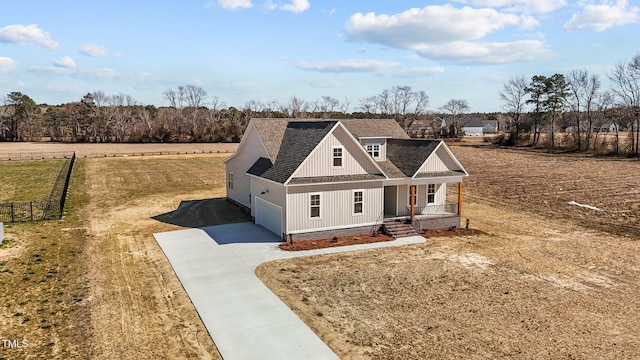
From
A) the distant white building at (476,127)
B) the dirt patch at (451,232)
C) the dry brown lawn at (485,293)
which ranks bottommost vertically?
the dry brown lawn at (485,293)

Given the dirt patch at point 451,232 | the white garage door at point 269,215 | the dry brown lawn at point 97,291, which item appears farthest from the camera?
the dirt patch at point 451,232

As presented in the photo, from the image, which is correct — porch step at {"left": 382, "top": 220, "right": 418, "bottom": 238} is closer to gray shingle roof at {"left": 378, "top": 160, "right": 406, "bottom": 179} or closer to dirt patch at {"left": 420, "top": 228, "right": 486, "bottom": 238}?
dirt patch at {"left": 420, "top": 228, "right": 486, "bottom": 238}

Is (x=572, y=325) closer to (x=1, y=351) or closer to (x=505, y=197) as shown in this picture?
(x=1, y=351)

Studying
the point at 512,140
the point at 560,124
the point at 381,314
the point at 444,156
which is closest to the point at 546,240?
the point at 444,156

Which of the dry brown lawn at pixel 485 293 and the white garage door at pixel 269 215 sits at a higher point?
the white garage door at pixel 269 215

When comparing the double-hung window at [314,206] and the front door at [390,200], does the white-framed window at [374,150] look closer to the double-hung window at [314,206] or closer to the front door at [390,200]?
the front door at [390,200]

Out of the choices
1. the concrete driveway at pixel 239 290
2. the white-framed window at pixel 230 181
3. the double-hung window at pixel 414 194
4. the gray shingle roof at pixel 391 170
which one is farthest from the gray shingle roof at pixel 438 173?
the white-framed window at pixel 230 181

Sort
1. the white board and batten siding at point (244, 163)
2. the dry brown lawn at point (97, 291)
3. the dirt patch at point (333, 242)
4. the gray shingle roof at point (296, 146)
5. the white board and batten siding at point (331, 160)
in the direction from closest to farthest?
the dry brown lawn at point (97, 291)
the dirt patch at point (333, 242)
the white board and batten siding at point (331, 160)
the gray shingle roof at point (296, 146)
the white board and batten siding at point (244, 163)
